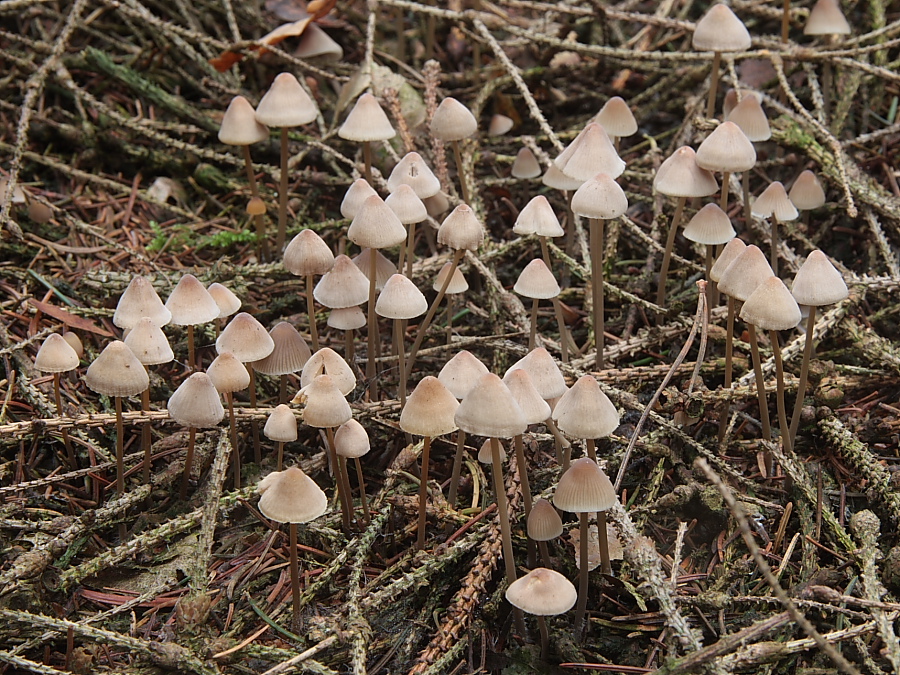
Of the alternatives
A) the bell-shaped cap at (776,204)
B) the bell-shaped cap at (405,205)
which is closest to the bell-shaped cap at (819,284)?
the bell-shaped cap at (776,204)

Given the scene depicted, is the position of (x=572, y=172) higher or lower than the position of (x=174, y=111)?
lower

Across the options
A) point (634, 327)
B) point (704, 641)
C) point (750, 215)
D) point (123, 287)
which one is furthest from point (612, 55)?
point (704, 641)

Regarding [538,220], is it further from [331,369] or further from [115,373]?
[115,373]

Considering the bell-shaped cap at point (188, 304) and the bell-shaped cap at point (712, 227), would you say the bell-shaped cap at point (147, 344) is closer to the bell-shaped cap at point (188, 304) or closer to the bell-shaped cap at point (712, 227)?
the bell-shaped cap at point (188, 304)

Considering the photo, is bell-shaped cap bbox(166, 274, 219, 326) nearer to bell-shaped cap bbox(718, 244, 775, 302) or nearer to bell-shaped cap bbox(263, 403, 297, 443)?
bell-shaped cap bbox(263, 403, 297, 443)

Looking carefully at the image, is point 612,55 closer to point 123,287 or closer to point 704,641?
point 123,287

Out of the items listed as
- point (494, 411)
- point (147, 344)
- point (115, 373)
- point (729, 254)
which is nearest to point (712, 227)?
point (729, 254)
